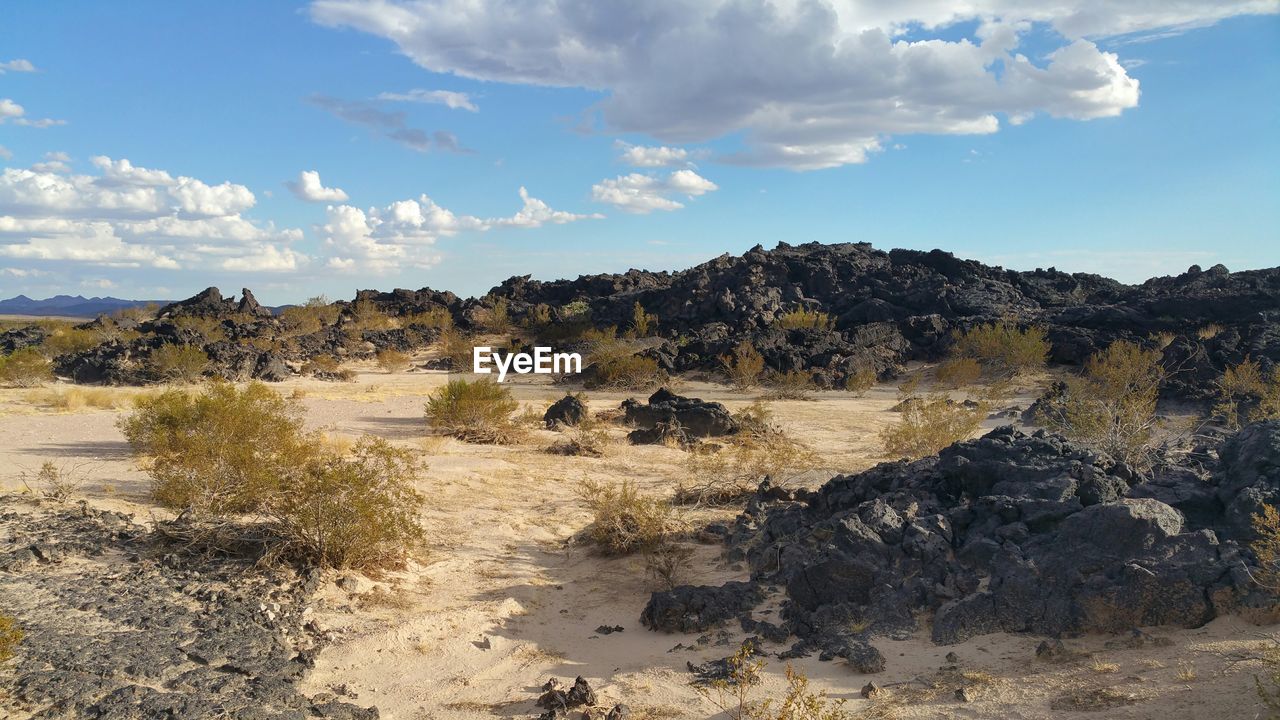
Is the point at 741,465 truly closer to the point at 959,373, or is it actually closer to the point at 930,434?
the point at 930,434

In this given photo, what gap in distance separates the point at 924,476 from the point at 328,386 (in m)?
19.2

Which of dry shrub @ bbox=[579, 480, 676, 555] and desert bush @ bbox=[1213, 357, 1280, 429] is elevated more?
desert bush @ bbox=[1213, 357, 1280, 429]

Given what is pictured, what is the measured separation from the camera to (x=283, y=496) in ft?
22.9

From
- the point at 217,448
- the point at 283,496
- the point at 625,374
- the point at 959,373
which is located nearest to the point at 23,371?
the point at 625,374

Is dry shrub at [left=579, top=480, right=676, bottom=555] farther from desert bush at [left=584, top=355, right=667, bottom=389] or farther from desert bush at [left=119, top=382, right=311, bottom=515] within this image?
desert bush at [left=584, top=355, right=667, bottom=389]

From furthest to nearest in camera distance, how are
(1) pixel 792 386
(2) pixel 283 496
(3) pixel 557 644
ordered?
(1) pixel 792 386 < (2) pixel 283 496 < (3) pixel 557 644

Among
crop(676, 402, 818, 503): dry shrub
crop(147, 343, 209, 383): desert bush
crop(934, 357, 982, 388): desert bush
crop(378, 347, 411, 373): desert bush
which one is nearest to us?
crop(676, 402, 818, 503): dry shrub

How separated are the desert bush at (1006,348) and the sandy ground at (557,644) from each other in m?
14.5

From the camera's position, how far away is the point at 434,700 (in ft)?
16.2

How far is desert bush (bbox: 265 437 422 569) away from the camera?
6.70m

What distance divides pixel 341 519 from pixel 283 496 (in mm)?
673

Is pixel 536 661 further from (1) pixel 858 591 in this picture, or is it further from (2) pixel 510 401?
(2) pixel 510 401

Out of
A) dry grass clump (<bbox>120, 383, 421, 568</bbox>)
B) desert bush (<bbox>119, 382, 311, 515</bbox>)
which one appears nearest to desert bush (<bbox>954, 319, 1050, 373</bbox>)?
desert bush (<bbox>119, 382, 311, 515</bbox>)

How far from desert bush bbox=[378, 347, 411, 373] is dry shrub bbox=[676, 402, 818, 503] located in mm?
18260
